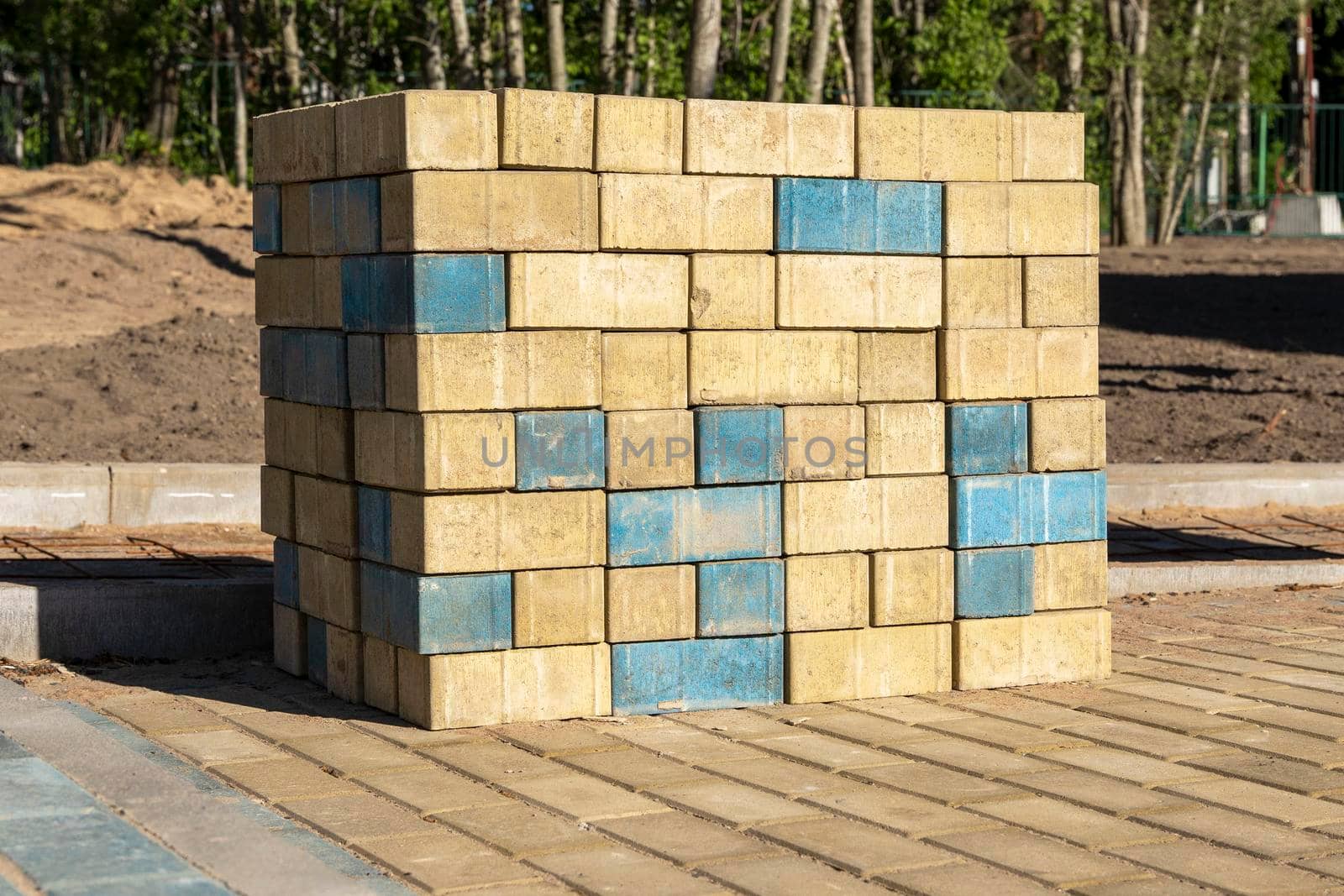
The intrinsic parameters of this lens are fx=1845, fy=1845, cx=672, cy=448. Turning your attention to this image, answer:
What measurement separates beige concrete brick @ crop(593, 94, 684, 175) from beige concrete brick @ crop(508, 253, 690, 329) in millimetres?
272

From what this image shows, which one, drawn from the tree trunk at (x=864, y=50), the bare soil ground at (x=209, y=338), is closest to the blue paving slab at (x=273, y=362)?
the bare soil ground at (x=209, y=338)

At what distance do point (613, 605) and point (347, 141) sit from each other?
1.66 m

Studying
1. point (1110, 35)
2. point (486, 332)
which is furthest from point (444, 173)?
point (1110, 35)

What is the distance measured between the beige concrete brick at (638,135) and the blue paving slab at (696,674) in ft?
4.82

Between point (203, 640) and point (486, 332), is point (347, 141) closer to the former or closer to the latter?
point (486, 332)

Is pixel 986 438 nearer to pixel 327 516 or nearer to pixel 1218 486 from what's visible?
pixel 327 516

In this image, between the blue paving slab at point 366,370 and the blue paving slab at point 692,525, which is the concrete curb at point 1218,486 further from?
the blue paving slab at point 366,370

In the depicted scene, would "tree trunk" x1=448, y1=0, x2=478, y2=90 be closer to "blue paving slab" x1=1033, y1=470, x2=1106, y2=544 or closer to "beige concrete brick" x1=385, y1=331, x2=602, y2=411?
"blue paving slab" x1=1033, y1=470, x2=1106, y2=544

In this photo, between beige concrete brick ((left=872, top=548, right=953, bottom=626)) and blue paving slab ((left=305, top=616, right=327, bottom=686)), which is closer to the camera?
beige concrete brick ((left=872, top=548, right=953, bottom=626))

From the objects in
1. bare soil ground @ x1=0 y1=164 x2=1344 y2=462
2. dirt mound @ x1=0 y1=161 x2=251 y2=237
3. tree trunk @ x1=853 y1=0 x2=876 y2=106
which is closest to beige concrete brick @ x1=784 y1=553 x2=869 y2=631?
bare soil ground @ x1=0 y1=164 x2=1344 y2=462

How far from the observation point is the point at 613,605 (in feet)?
18.6

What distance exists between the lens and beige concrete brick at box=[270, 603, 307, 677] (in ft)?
20.8

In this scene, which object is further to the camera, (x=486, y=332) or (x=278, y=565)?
(x=278, y=565)

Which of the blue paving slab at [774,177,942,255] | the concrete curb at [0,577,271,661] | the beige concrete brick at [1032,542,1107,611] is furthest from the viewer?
the concrete curb at [0,577,271,661]
